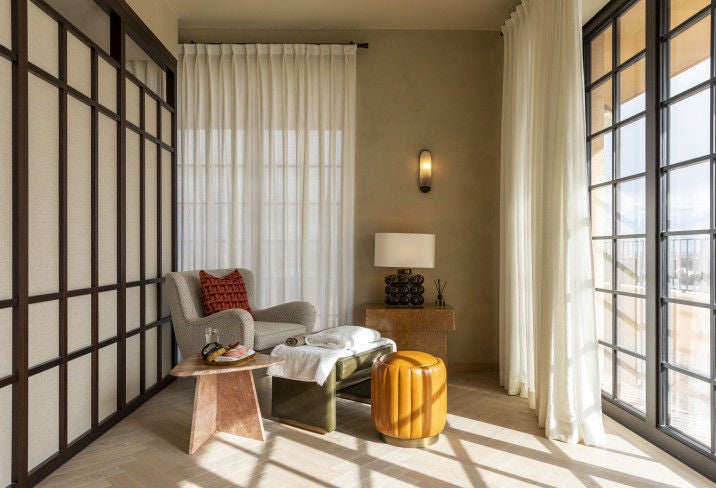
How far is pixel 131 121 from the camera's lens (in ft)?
11.2

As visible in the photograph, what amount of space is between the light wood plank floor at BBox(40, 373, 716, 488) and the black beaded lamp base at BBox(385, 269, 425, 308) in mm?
1186

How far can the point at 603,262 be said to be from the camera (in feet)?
11.0

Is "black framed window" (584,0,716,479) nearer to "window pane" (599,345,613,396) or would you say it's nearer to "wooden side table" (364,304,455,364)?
"window pane" (599,345,613,396)

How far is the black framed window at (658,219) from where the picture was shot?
2424 millimetres

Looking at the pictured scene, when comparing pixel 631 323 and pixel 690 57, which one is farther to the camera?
pixel 631 323

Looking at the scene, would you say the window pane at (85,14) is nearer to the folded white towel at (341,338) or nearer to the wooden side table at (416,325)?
the folded white towel at (341,338)

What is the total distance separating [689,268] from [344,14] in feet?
10.4

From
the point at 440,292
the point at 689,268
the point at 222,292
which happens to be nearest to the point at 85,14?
the point at 222,292

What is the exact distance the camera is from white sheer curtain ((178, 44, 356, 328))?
14.4 feet

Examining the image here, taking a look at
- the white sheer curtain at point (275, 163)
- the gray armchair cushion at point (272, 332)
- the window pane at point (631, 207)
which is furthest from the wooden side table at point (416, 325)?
the window pane at point (631, 207)

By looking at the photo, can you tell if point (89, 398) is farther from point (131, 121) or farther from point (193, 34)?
point (193, 34)

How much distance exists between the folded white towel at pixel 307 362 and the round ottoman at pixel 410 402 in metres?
0.29

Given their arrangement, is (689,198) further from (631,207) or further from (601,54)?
(601,54)

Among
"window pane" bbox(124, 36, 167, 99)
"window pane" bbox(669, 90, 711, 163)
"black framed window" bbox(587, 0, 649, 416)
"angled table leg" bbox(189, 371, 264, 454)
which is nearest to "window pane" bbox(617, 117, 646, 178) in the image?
"black framed window" bbox(587, 0, 649, 416)
